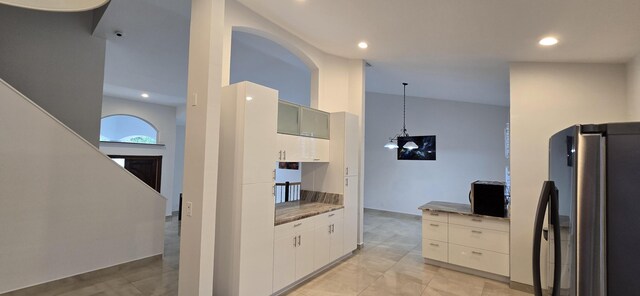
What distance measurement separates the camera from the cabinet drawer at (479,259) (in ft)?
11.6

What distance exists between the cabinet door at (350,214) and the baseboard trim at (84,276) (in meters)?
2.91

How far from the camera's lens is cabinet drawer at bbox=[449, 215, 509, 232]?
355 centimetres

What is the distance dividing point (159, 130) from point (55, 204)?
4333mm

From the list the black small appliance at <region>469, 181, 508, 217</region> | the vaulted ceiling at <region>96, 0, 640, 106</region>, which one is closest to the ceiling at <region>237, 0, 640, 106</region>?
the vaulted ceiling at <region>96, 0, 640, 106</region>

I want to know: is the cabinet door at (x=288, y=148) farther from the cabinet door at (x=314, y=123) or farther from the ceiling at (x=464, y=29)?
the ceiling at (x=464, y=29)

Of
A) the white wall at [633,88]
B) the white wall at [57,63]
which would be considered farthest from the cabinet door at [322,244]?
the white wall at [57,63]

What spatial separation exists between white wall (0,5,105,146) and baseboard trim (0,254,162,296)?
2.39 metres

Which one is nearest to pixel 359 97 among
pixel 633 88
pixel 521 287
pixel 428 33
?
pixel 428 33

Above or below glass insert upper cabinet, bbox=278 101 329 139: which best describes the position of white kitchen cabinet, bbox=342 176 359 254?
below

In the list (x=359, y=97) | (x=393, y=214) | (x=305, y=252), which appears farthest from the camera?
(x=393, y=214)

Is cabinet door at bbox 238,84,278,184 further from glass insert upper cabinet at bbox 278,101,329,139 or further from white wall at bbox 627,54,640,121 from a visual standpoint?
white wall at bbox 627,54,640,121

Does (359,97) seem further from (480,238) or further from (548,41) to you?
(480,238)

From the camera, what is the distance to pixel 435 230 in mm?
4020

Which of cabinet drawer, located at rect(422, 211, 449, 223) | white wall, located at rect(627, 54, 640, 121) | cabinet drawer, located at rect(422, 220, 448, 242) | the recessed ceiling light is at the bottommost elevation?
cabinet drawer, located at rect(422, 220, 448, 242)
